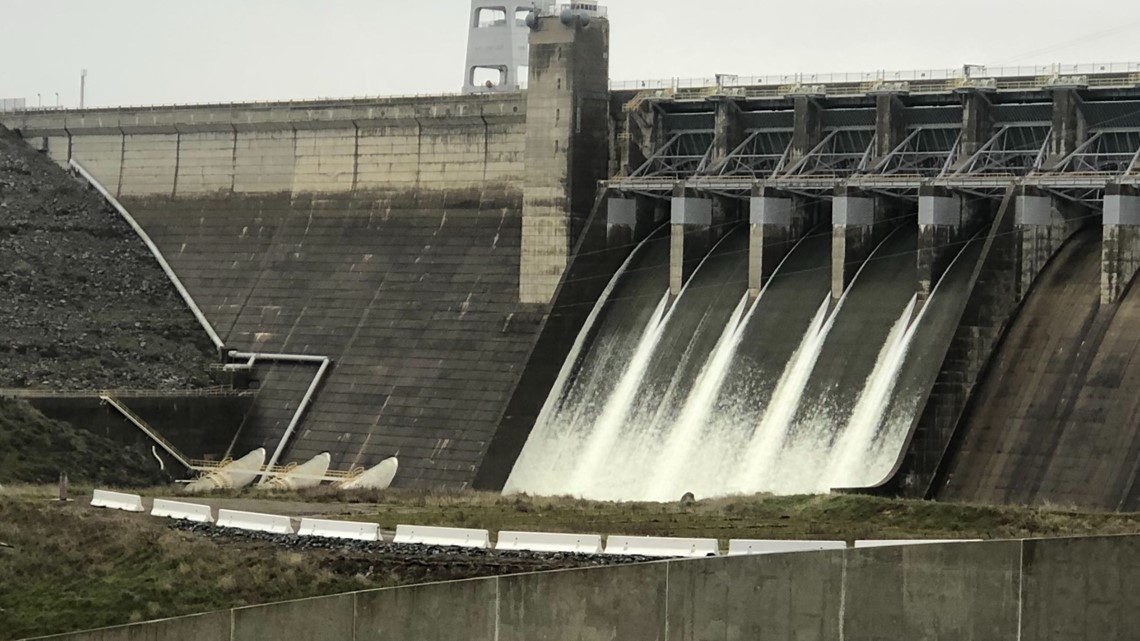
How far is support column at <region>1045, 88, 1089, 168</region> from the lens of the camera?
61.4 meters

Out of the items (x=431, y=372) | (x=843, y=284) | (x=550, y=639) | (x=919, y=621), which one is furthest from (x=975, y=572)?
(x=431, y=372)

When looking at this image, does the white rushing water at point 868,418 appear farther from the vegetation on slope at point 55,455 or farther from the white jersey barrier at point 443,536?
the vegetation on slope at point 55,455

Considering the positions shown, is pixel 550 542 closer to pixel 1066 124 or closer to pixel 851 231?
pixel 851 231

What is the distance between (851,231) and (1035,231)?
644cm

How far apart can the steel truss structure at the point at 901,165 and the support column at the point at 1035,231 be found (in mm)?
359

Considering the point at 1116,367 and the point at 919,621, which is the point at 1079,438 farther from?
the point at 919,621

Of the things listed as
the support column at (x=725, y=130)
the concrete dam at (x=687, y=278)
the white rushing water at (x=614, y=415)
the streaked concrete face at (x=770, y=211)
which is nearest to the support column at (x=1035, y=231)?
the concrete dam at (x=687, y=278)

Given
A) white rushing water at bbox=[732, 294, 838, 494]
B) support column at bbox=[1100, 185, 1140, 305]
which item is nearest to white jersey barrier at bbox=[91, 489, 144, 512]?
white rushing water at bbox=[732, 294, 838, 494]

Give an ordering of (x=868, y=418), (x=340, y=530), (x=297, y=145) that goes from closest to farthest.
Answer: (x=340, y=530), (x=868, y=418), (x=297, y=145)

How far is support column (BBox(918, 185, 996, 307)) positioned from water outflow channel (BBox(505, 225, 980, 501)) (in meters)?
0.63

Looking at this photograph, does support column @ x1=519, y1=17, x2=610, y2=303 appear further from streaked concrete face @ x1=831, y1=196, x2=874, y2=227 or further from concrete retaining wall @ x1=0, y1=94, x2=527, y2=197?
streaked concrete face @ x1=831, y1=196, x2=874, y2=227

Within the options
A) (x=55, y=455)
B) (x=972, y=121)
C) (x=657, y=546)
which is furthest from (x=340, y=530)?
(x=972, y=121)

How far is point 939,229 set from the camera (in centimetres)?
6197

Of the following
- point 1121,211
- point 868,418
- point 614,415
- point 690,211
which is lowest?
point 614,415
